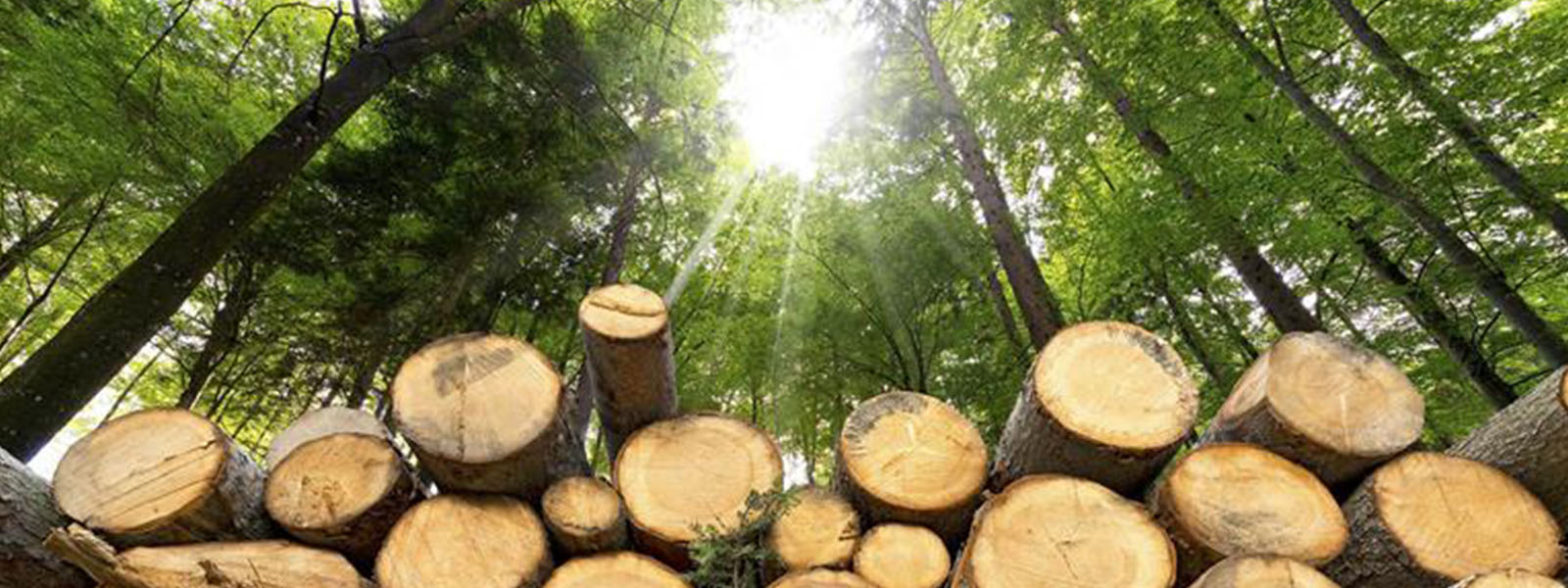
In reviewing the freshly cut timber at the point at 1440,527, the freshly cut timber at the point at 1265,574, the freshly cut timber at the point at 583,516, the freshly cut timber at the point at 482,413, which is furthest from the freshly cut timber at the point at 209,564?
the freshly cut timber at the point at 1440,527

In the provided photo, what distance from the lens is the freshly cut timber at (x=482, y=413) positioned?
5.52ft

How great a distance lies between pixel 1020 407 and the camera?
6.15 ft

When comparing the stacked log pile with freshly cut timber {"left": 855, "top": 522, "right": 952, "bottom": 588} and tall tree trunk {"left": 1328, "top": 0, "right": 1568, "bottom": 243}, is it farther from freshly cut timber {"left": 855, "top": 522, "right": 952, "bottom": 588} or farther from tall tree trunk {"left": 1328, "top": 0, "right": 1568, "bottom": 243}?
tall tree trunk {"left": 1328, "top": 0, "right": 1568, "bottom": 243}

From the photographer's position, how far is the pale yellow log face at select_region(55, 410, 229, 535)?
1532 mm

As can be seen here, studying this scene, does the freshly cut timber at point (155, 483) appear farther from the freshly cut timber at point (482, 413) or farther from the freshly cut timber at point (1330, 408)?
the freshly cut timber at point (1330, 408)

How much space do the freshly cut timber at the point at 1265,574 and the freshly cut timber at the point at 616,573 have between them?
1.26 metres

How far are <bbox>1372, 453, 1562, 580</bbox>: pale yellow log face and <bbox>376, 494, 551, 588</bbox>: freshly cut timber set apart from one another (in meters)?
2.12

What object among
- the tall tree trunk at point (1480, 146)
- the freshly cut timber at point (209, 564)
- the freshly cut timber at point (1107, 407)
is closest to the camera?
the freshly cut timber at point (209, 564)

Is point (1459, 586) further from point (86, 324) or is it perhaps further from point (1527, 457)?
point (86, 324)

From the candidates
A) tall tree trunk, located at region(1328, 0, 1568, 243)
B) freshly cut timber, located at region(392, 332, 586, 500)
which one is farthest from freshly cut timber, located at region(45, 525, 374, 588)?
tall tree trunk, located at region(1328, 0, 1568, 243)

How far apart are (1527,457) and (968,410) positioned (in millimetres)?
6679

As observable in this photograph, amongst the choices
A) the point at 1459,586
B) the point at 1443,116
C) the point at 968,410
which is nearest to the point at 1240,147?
the point at 1443,116

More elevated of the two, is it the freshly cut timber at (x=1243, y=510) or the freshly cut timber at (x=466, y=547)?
the freshly cut timber at (x=466, y=547)

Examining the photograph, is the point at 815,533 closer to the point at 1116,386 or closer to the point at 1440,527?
the point at 1116,386
